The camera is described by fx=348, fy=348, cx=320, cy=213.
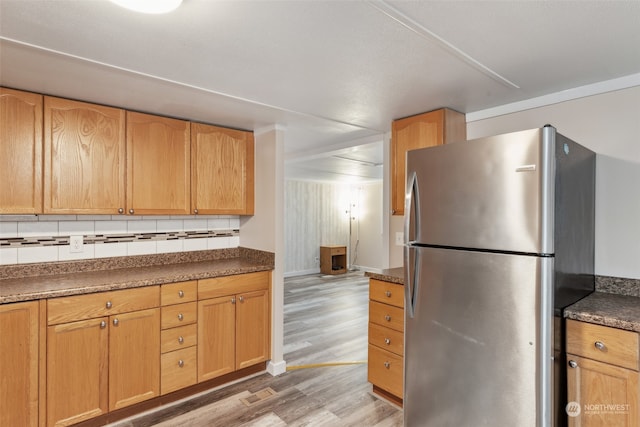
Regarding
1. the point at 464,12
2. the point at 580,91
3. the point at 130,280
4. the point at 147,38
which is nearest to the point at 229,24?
the point at 147,38

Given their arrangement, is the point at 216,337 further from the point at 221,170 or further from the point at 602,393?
the point at 602,393

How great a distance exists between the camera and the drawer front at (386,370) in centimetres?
234

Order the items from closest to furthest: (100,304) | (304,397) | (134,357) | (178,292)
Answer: (100,304), (134,357), (178,292), (304,397)

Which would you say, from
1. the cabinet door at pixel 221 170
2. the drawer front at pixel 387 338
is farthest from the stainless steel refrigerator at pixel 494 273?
the cabinet door at pixel 221 170

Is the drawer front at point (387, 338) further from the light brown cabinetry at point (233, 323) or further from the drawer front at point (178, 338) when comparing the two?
the drawer front at point (178, 338)

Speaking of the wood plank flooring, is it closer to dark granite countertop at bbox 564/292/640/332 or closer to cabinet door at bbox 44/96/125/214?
dark granite countertop at bbox 564/292/640/332

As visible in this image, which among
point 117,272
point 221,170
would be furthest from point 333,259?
point 117,272

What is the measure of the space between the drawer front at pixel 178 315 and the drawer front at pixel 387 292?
1.27 m

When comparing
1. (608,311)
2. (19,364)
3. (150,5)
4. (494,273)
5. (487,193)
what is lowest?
(19,364)

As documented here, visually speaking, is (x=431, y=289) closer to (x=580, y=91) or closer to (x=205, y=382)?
(x=580, y=91)

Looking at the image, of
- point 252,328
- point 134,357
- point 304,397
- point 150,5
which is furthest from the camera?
point 252,328

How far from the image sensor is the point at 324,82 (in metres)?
1.97

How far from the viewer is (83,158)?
2.29 metres

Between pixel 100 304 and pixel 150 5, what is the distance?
5.57 feet
